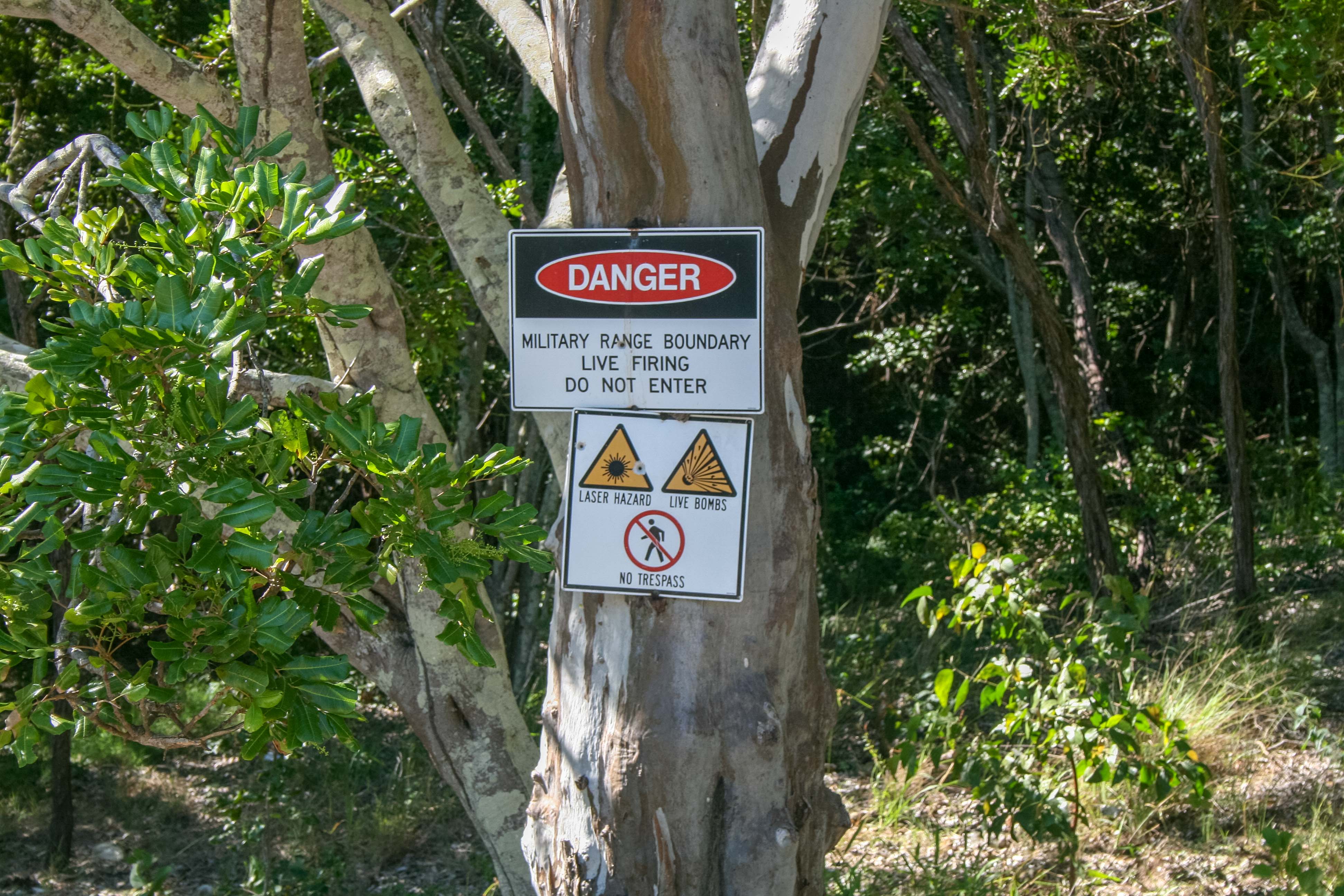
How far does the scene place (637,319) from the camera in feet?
6.95

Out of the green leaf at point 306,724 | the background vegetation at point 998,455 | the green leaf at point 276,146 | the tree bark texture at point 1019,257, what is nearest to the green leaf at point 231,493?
the green leaf at point 306,724

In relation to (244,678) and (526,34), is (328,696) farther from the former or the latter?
(526,34)

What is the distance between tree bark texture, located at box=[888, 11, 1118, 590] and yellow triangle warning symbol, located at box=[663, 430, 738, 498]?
4.70 meters

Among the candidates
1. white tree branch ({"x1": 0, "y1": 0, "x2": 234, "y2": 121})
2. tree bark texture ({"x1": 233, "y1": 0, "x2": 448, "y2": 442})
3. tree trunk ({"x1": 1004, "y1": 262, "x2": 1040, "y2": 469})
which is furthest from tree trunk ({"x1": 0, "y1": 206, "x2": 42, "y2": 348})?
tree trunk ({"x1": 1004, "y1": 262, "x2": 1040, "y2": 469})

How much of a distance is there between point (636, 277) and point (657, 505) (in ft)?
1.45

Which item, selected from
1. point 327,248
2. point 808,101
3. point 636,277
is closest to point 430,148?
point 327,248

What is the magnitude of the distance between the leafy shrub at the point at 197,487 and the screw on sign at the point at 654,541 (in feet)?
0.66

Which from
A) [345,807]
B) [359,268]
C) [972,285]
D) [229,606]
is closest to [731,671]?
[229,606]

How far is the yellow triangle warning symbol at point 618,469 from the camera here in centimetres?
210

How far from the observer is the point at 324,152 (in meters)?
3.53

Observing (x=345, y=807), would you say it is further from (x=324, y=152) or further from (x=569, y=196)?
(x=569, y=196)

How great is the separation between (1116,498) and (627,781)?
7.84 metres

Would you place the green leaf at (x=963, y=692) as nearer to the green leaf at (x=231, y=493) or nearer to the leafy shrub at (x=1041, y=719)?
the leafy shrub at (x=1041, y=719)

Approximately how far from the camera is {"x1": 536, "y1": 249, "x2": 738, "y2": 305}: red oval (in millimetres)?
2062
